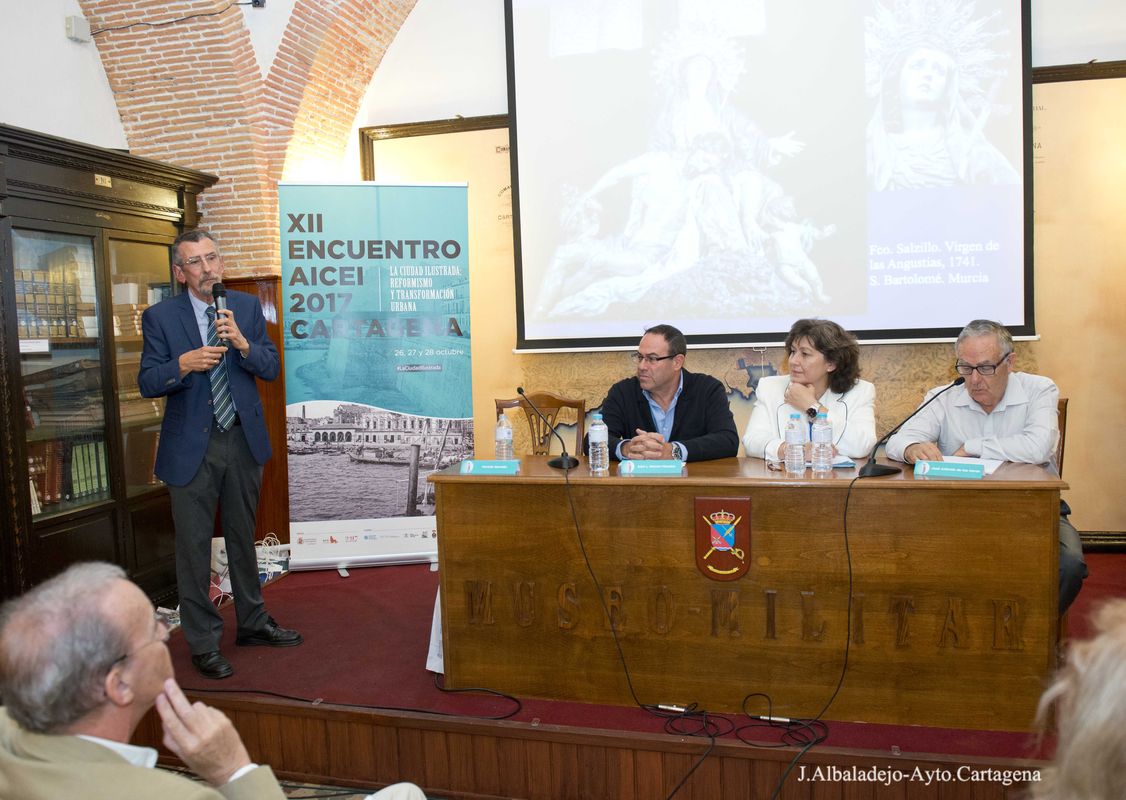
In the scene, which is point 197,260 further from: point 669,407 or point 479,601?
point 669,407

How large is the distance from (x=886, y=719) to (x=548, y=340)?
3036 millimetres

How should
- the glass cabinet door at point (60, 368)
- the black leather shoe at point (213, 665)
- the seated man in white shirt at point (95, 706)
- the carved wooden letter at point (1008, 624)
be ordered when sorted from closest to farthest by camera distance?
the seated man in white shirt at point (95, 706), the carved wooden letter at point (1008, 624), the black leather shoe at point (213, 665), the glass cabinet door at point (60, 368)

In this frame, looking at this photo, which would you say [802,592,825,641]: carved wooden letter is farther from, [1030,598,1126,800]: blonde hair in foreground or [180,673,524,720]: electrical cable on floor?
[1030,598,1126,800]: blonde hair in foreground

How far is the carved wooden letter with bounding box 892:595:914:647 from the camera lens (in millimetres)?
2363

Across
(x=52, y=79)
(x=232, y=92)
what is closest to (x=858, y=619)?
(x=232, y=92)

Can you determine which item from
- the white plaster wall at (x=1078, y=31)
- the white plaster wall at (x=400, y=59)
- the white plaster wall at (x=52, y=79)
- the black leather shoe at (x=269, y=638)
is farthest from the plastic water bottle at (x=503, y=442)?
the white plaster wall at (x=1078, y=31)

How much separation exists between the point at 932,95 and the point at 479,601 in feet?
11.7

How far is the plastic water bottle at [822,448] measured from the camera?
8.39 ft

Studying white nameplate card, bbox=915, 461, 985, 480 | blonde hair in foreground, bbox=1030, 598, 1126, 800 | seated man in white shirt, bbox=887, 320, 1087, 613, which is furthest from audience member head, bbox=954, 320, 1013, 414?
blonde hair in foreground, bbox=1030, 598, 1126, 800

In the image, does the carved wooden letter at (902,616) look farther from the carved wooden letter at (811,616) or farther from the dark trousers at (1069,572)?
the dark trousers at (1069,572)

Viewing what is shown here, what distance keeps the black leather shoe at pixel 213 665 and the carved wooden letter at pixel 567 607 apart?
1.29 metres

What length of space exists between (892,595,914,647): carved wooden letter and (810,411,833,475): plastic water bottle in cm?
42

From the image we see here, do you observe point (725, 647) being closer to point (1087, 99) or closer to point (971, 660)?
point (971, 660)

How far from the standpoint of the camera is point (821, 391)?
312 cm
